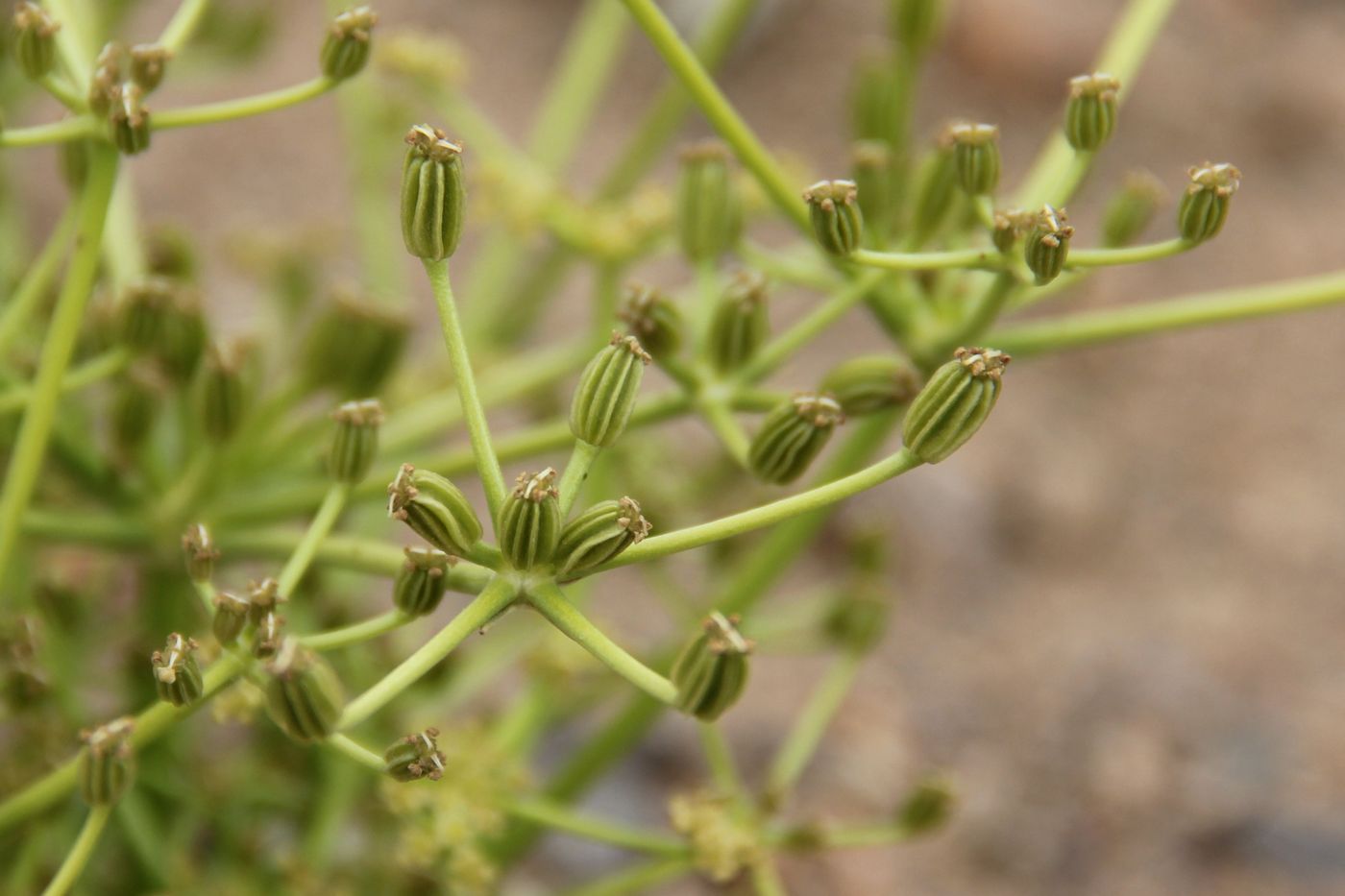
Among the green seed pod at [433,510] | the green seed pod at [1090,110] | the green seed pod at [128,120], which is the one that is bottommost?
the green seed pod at [433,510]

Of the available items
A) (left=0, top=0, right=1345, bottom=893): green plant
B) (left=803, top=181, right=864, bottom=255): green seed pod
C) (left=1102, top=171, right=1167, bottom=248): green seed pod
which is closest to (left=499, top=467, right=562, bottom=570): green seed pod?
(left=0, top=0, right=1345, bottom=893): green plant

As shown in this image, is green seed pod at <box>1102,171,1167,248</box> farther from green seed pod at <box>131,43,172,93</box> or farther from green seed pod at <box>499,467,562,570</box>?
green seed pod at <box>131,43,172,93</box>

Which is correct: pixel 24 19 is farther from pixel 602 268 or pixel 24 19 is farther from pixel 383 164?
pixel 383 164

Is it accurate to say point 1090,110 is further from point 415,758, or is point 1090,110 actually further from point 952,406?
point 415,758

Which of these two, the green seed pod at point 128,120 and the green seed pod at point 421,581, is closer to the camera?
the green seed pod at point 421,581

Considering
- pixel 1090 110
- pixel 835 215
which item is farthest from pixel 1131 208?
pixel 835 215

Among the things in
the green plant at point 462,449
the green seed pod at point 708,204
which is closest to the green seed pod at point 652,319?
the green plant at point 462,449

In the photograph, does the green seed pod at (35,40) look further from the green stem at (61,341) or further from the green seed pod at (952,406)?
the green seed pod at (952,406)

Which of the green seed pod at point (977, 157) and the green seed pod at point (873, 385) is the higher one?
the green seed pod at point (977, 157)
